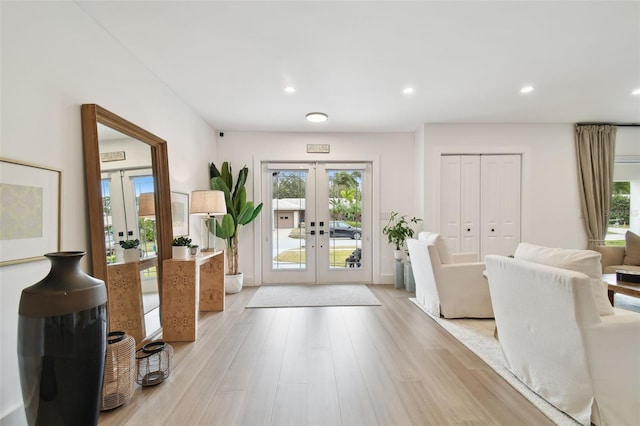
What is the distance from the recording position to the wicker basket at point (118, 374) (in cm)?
182

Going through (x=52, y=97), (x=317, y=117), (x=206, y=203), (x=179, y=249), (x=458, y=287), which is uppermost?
(x=317, y=117)

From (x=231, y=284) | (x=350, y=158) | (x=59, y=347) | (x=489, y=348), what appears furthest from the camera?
(x=350, y=158)

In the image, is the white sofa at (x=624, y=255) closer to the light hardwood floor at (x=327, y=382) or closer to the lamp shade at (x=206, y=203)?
the light hardwood floor at (x=327, y=382)

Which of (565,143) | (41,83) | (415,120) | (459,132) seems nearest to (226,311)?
(41,83)

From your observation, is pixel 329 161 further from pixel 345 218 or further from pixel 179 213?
pixel 179 213

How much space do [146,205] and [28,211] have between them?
47.3 inches

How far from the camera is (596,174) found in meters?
4.66

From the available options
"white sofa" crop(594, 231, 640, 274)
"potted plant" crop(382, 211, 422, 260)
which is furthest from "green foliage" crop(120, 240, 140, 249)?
"white sofa" crop(594, 231, 640, 274)

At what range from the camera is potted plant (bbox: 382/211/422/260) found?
479cm

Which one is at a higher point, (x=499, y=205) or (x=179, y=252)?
(x=499, y=205)

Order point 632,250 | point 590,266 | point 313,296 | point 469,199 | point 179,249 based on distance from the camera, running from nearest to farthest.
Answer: point 590,266, point 179,249, point 632,250, point 313,296, point 469,199

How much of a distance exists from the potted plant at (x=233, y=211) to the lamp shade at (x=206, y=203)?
795 mm

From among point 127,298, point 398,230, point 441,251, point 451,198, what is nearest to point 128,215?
point 127,298

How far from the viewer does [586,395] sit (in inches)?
64.2
